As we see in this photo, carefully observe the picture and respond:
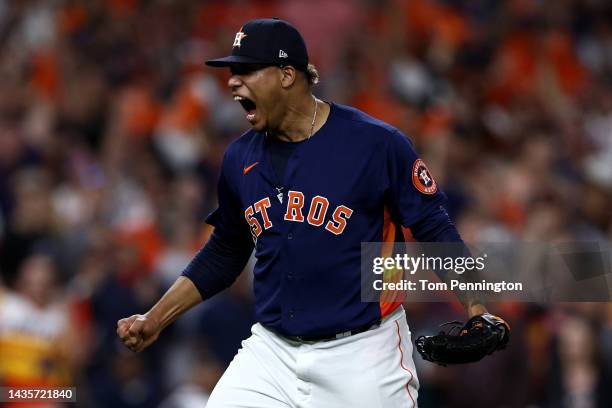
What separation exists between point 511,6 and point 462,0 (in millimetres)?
547

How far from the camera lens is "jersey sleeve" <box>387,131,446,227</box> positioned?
4.60 meters

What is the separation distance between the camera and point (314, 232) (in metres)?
4.62

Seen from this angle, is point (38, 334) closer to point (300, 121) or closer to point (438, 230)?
point (300, 121)

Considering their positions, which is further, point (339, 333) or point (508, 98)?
point (508, 98)

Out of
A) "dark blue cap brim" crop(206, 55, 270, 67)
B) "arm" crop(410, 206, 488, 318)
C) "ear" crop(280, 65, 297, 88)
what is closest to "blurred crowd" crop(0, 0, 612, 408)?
"arm" crop(410, 206, 488, 318)

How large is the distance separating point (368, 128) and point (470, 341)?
0.93m

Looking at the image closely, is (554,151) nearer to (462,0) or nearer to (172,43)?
(462,0)

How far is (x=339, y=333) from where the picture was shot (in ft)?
15.1

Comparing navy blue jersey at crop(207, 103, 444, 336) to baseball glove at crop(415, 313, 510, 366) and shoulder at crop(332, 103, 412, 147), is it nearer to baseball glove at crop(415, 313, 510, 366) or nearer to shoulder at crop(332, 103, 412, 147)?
shoulder at crop(332, 103, 412, 147)

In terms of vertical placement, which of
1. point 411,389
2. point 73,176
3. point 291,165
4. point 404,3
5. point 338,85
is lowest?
point 411,389

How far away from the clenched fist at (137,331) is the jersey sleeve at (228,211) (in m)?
0.51

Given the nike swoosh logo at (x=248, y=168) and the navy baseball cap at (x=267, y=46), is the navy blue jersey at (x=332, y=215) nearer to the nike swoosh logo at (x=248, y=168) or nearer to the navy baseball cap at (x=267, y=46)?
the nike swoosh logo at (x=248, y=168)

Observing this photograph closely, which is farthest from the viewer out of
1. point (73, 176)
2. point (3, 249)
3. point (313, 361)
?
point (73, 176)

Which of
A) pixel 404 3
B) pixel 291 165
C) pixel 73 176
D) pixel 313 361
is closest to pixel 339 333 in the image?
pixel 313 361
